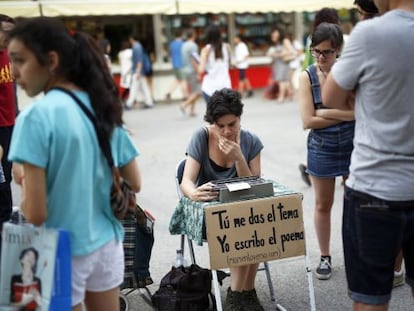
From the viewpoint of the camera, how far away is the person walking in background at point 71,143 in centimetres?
190

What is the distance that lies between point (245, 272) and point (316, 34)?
4.89 ft

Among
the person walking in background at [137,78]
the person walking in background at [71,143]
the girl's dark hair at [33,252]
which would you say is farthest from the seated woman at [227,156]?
the person walking in background at [137,78]

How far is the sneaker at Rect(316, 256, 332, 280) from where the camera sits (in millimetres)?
3881

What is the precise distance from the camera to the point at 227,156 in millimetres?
3490

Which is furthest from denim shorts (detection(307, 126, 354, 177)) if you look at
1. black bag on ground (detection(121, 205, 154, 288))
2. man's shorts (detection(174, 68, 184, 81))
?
man's shorts (detection(174, 68, 184, 81))

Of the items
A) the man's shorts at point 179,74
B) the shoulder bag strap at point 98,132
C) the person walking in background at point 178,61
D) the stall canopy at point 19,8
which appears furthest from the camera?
the man's shorts at point 179,74

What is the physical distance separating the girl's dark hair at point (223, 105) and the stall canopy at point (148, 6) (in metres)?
6.58

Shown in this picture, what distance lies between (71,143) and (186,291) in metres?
1.65

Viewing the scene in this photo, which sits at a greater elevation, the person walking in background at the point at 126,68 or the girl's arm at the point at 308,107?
the girl's arm at the point at 308,107

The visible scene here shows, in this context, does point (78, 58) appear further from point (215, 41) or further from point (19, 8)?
point (19, 8)

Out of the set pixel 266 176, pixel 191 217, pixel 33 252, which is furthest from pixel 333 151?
pixel 266 176

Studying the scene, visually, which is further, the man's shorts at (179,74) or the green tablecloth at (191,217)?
the man's shorts at (179,74)

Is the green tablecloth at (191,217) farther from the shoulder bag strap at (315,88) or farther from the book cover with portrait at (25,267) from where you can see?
the book cover with portrait at (25,267)

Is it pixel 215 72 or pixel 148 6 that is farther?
pixel 148 6
